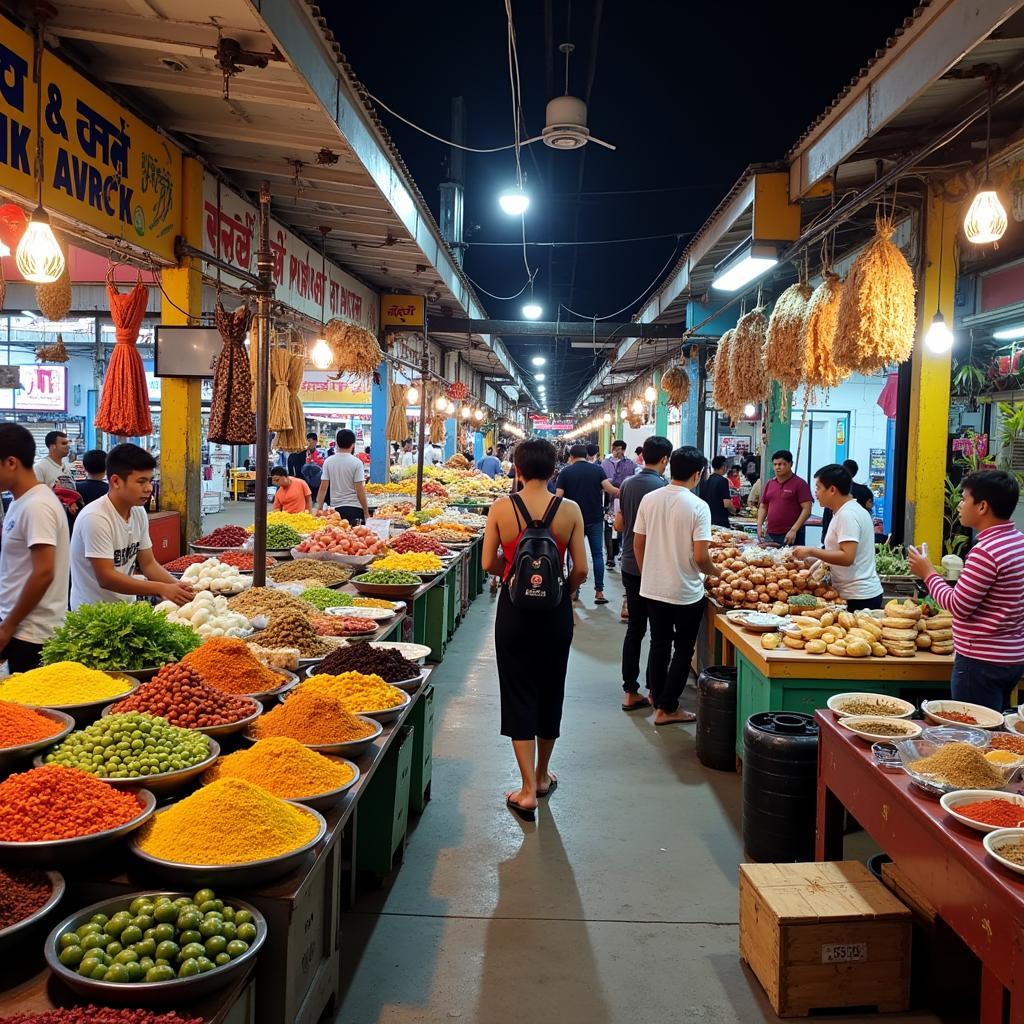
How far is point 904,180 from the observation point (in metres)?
7.15

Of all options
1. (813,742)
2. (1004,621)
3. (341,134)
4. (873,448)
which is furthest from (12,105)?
(873,448)

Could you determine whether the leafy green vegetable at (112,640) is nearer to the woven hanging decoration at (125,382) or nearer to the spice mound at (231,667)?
the spice mound at (231,667)

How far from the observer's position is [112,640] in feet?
12.1

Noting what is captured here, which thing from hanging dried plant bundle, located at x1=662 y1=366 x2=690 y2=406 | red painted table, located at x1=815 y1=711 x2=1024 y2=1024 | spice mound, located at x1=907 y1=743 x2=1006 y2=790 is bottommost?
red painted table, located at x1=815 y1=711 x2=1024 y2=1024

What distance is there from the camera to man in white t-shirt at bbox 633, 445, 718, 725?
20.3 feet

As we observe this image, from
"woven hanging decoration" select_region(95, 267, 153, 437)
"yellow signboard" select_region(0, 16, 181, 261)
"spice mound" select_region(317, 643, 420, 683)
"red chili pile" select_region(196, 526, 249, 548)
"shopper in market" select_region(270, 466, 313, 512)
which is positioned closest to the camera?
"spice mound" select_region(317, 643, 420, 683)

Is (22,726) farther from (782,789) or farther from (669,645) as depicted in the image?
(669,645)

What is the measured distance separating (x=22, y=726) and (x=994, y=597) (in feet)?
13.5

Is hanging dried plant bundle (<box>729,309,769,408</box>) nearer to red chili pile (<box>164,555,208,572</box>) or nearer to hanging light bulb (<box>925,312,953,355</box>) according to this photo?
hanging light bulb (<box>925,312,953,355</box>)

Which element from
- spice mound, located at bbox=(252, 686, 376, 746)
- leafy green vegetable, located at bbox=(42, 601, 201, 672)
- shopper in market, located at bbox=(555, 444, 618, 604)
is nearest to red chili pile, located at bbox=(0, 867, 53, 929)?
spice mound, located at bbox=(252, 686, 376, 746)

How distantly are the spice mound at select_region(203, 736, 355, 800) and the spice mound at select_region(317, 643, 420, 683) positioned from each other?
1047mm

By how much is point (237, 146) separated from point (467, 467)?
1498 cm

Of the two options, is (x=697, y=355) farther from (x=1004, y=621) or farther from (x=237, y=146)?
(x=1004, y=621)

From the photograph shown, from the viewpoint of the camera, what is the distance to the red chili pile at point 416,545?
898 centimetres
